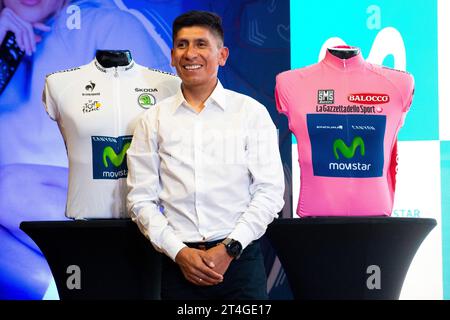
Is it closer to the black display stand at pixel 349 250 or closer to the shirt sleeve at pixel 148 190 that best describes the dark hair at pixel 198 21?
the shirt sleeve at pixel 148 190

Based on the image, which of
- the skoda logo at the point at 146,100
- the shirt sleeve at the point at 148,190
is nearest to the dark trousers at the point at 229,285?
the shirt sleeve at the point at 148,190

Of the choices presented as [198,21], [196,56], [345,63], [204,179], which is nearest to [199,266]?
[204,179]

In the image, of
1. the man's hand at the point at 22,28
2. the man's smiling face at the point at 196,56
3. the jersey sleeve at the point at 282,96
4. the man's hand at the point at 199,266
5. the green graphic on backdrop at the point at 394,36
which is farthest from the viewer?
the man's hand at the point at 22,28

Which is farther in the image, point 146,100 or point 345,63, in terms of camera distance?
point 345,63

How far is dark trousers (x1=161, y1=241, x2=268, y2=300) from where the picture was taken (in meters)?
2.42

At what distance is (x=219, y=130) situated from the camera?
254 cm

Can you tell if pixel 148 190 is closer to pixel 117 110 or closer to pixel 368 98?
pixel 117 110

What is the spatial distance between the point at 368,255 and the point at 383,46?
1.57 meters

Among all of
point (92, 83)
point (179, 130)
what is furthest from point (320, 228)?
point (92, 83)

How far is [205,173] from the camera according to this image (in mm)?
2492

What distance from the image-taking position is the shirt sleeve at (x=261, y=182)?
2.42 meters

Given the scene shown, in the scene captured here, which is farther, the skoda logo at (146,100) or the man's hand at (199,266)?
the skoda logo at (146,100)

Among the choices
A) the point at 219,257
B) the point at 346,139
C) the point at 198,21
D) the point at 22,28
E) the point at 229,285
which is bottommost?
the point at 229,285

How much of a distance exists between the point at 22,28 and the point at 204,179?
7.19ft
